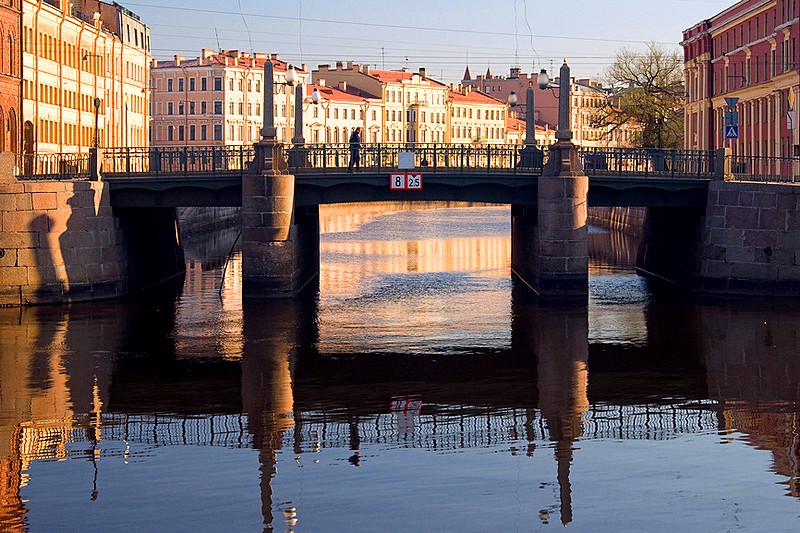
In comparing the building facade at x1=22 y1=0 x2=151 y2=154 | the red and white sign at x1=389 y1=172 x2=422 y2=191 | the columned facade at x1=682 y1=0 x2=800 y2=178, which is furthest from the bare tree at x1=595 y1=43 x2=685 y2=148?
the red and white sign at x1=389 y1=172 x2=422 y2=191

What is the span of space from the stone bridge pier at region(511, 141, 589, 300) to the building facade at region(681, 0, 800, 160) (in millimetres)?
20027

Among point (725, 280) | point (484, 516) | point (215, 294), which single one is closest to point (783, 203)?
point (725, 280)

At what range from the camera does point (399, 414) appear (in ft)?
102

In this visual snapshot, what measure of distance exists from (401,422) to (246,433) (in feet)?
10.3

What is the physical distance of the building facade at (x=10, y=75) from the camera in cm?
7744

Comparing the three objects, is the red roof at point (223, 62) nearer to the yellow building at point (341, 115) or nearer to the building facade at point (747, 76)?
the yellow building at point (341, 115)

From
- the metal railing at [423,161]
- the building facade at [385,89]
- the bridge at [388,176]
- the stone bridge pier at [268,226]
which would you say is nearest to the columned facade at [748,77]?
the metal railing at [423,161]

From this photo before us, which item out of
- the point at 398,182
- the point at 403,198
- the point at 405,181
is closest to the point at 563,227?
Result: the point at 403,198

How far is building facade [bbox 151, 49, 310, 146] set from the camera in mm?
161750

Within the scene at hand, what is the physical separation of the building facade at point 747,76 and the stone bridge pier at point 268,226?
27776 millimetres

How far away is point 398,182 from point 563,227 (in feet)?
20.1

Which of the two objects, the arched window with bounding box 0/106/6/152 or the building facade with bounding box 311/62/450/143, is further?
the building facade with bounding box 311/62/450/143

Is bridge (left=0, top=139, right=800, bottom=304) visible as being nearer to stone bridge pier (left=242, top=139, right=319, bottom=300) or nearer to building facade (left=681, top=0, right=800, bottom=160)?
stone bridge pier (left=242, top=139, right=319, bottom=300)

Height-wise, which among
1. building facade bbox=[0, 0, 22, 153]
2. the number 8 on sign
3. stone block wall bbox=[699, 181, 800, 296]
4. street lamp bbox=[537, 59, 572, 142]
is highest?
building facade bbox=[0, 0, 22, 153]
